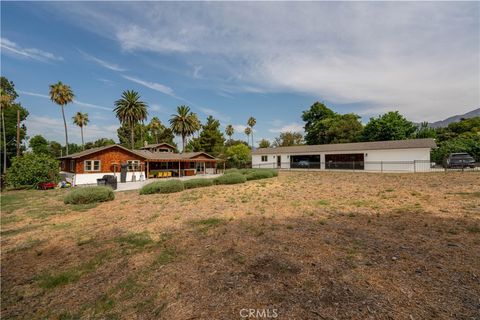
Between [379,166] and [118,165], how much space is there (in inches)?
1237

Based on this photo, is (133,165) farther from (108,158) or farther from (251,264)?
(251,264)

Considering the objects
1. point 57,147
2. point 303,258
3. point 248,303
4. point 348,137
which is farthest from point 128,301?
point 57,147

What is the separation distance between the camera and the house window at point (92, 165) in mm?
24938

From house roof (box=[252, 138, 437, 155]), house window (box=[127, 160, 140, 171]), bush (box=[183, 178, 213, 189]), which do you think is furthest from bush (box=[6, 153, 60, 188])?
house roof (box=[252, 138, 437, 155])

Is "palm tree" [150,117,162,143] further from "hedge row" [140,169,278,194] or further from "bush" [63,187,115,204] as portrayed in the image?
"bush" [63,187,115,204]

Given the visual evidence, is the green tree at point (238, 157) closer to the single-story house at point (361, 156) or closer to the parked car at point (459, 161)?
the single-story house at point (361, 156)

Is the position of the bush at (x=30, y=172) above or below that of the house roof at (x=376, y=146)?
below

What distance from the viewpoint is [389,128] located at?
40062 mm

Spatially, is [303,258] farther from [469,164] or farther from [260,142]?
[260,142]

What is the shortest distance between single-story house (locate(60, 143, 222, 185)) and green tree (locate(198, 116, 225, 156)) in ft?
56.8

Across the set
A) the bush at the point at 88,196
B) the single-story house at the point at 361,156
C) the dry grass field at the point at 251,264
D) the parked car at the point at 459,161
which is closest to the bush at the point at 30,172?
the bush at the point at 88,196

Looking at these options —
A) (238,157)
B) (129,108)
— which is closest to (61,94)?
(129,108)

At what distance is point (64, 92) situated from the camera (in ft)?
130

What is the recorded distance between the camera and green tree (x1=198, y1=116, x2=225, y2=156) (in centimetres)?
5256
